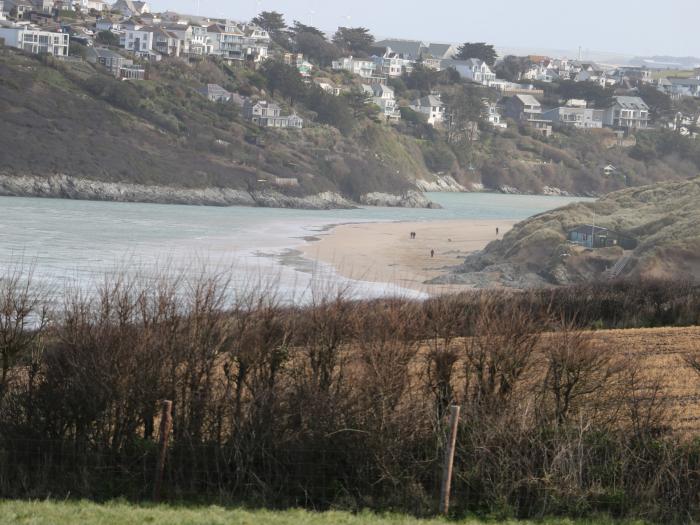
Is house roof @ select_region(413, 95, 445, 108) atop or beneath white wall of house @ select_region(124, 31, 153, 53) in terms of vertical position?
beneath

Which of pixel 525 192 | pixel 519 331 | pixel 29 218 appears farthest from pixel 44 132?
pixel 519 331

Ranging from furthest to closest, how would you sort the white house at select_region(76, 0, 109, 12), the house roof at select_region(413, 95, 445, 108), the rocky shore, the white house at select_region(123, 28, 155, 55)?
the white house at select_region(76, 0, 109, 12) < the house roof at select_region(413, 95, 445, 108) < the white house at select_region(123, 28, 155, 55) < the rocky shore

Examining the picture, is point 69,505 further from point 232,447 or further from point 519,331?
point 519,331

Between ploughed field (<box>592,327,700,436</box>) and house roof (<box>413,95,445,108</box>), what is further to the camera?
house roof (<box>413,95,445,108</box>)

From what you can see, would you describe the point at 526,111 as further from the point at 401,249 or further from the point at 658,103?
the point at 401,249

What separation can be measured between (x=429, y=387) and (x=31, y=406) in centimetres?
510

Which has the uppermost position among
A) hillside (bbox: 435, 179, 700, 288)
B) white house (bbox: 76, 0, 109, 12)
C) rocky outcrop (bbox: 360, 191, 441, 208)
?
white house (bbox: 76, 0, 109, 12)

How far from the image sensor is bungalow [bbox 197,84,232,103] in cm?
11986

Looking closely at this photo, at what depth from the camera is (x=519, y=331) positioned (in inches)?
661

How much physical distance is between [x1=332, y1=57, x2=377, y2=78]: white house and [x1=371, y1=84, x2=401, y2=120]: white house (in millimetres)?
10878

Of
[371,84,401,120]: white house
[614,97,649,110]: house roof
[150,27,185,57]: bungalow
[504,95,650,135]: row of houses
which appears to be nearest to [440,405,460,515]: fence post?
[150,27,185,57]: bungalow

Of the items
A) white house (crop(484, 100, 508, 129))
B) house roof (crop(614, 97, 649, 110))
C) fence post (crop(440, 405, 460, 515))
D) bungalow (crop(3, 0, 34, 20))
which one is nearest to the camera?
fence post (crop(440, 405, 460, 515))

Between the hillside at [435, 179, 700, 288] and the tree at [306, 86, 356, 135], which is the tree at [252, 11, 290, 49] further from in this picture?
the hillside at [435, 179, 700, 288]

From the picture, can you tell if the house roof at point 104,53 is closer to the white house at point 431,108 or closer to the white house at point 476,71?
the white house at point 431,108
